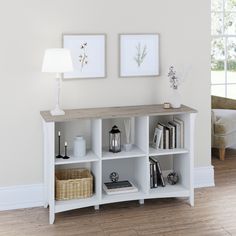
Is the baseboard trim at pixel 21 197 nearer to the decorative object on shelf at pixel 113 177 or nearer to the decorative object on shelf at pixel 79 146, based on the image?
the decorative object on shelf at pixel 79 146

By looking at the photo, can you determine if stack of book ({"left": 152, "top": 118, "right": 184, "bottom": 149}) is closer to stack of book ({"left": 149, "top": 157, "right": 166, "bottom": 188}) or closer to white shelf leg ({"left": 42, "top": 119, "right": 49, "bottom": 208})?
stack of book ({"left": 149, "top": 157, "right": 166, "bottom": 188})

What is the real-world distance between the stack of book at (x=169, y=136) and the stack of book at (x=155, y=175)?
0.52ft

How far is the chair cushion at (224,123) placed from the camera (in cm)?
576

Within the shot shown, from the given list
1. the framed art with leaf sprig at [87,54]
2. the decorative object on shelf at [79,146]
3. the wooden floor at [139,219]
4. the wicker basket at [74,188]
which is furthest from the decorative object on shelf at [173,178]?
the framed art with leaf sprig at [87,54]

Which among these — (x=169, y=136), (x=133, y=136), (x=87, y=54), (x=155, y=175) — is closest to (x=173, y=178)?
(x=155, y=175)

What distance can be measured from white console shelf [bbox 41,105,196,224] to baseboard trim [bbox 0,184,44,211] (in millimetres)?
103

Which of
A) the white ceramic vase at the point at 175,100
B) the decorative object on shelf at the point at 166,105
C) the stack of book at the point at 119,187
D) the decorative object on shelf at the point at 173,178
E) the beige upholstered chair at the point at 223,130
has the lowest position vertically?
the stack of book at the point at 119,187

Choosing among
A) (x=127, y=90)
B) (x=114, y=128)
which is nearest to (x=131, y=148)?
(x=114, y=128)

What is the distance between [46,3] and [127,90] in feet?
3.46

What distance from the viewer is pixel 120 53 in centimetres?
442

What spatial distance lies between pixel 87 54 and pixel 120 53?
12.1 inches

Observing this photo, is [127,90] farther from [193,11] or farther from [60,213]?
[60,213]

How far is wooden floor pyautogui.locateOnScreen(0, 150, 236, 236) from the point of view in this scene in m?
3.78

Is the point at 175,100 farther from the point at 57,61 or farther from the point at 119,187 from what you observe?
the point at 57,61
